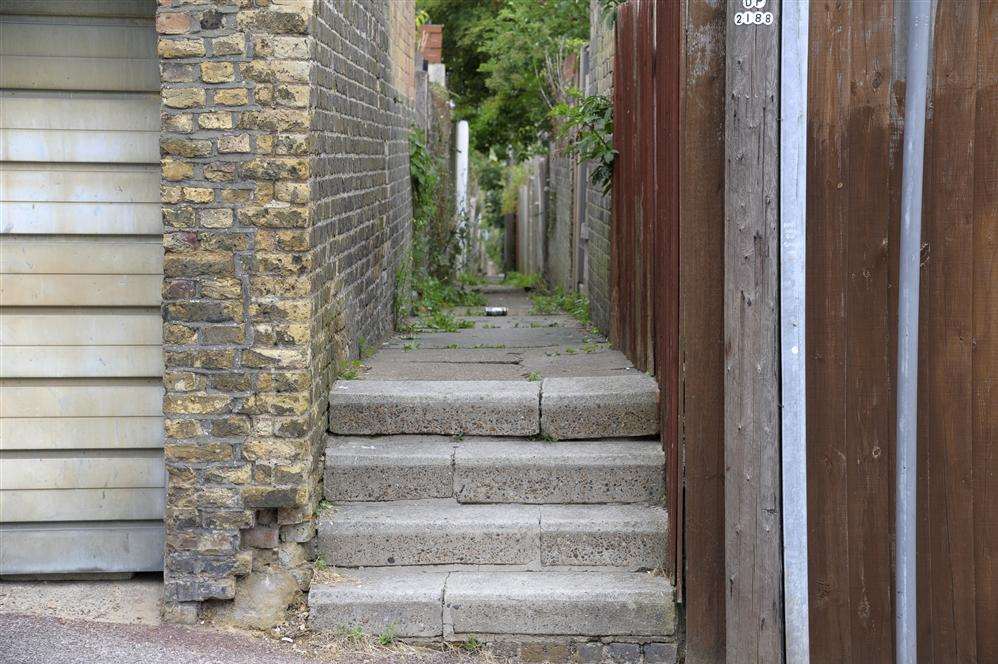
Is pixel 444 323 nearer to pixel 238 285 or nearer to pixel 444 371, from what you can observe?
pixel 444 371

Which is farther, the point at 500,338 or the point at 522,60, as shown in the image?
the point at 522,60

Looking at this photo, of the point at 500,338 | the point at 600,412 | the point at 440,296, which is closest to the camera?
the point at 600,412

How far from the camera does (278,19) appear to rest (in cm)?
437

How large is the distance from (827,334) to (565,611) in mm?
1545

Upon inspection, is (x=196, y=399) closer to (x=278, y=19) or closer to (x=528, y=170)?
(x=278, y=19)

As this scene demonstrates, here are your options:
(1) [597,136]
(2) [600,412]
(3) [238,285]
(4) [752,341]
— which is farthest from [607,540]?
(1) [597,136]

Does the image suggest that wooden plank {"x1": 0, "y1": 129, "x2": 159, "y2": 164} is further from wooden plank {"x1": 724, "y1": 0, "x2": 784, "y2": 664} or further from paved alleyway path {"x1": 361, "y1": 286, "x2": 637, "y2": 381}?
wooden plank {"x1": 724, "y1": 0, "x2": 784, "y2": 664}

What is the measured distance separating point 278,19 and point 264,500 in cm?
193

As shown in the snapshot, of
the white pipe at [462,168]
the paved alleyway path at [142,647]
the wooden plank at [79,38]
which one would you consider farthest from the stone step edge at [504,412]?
the white pipe at [462,168]

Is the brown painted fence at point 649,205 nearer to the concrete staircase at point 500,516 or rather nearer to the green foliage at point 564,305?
the concrete staircase at point 500,516

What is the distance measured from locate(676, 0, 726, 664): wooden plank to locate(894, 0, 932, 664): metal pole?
0.62 metres

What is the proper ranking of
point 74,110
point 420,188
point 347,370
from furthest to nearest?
1. point 420,188
2. point 347,370
3. point 74,110

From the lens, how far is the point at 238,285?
14.6 feet

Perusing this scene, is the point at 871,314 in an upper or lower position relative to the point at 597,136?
lower
